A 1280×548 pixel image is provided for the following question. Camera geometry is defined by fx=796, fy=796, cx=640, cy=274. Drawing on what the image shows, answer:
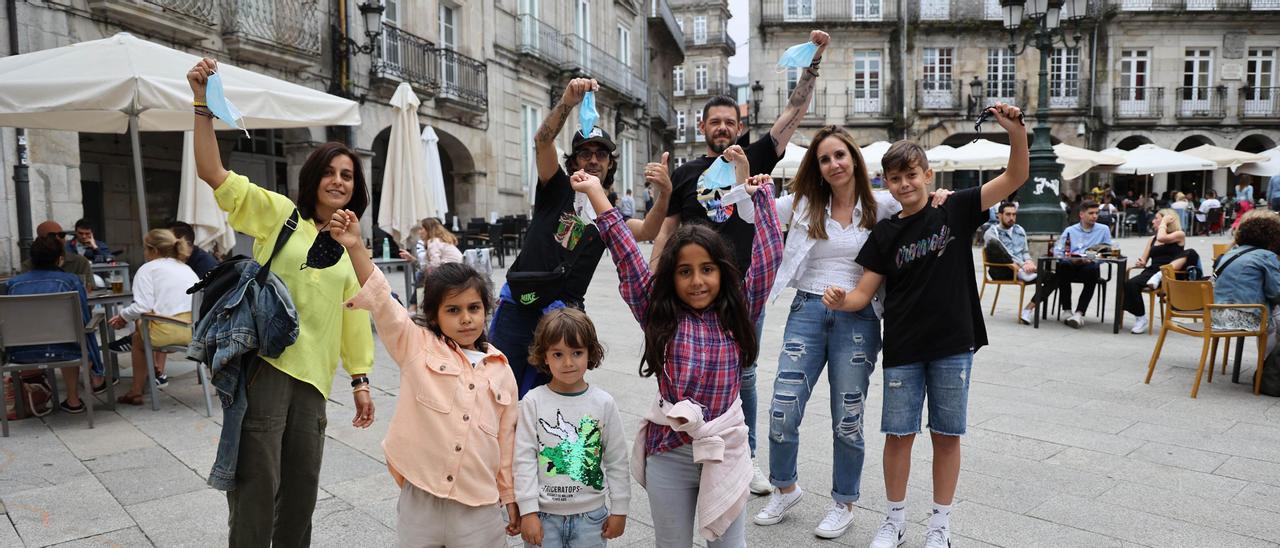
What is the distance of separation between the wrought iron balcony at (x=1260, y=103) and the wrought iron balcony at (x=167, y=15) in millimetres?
33671

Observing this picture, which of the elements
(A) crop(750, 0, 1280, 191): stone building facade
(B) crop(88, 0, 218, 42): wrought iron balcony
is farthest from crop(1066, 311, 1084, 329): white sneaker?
(A) crop(750, 0, 1280, 191): stone building facade

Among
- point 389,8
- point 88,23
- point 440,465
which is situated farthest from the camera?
point 389,8

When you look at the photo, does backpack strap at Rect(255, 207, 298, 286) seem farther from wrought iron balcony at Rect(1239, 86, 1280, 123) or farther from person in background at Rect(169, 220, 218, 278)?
wrought iron balcony at Rect(1239, 86, 1280, 123)

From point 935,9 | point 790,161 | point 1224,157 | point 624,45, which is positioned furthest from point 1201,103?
point 624,45

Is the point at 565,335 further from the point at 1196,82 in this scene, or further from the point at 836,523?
the point at 1196,82

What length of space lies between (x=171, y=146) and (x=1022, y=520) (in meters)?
15.3

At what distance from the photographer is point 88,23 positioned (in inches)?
416

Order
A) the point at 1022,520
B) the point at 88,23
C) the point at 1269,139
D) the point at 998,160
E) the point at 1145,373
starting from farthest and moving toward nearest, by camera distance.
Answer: the point at 1269,139 < the point at 998,160 < the point at 88,23 < the point at 1145,373 < the point at 1022,520

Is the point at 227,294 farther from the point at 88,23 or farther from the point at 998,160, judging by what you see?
the point at 998,160

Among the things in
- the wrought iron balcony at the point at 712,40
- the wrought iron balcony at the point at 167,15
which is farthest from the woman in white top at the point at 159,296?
the wrought iron balcony at the point at 712,40

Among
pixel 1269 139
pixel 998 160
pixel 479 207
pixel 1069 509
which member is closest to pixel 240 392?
pixel 1069 509

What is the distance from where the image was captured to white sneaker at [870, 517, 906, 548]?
305cm

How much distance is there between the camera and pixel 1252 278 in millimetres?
5641

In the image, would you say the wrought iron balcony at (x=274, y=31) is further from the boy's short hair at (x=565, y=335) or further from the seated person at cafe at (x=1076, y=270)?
the boy's short hair at (x=565, y=335)
